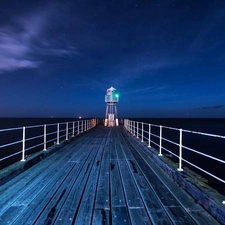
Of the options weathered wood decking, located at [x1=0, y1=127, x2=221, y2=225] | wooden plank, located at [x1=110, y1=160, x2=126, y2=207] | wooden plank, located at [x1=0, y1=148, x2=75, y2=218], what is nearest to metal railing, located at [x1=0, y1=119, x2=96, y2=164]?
wooden plank, located at [x1=0, y1=148, x2=75, y2=218]

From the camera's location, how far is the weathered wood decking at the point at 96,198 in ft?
7.12

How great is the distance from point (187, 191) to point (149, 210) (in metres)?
0.88

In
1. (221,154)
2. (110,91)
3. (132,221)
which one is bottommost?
(221,154)

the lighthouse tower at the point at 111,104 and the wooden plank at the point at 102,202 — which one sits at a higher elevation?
the lighthouse tower at the point at 111,104

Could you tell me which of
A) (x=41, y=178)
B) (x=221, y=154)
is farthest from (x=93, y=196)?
(x=221, y=154)

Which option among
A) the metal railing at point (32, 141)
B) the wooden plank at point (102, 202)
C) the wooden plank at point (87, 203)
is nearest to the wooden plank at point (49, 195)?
the wooden plank at point (87, 203)

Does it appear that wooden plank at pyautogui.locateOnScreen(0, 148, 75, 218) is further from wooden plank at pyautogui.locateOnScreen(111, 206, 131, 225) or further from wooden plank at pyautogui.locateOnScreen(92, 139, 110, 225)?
wooden plank at pyautogui.locateOnScreen(111, 206, 131, 225)

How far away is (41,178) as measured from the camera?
11.6 feet

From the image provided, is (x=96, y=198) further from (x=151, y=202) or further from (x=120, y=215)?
(x=151, y=202)

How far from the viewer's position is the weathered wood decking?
217 cm

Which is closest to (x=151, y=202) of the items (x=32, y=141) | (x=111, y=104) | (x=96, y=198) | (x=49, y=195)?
(x=96, y=198)

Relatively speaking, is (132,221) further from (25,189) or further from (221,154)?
(221,154)

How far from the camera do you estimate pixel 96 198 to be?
2701mm

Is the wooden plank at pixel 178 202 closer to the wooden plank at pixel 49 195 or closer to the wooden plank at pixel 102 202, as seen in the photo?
the wooden plank at pixel 102 202
